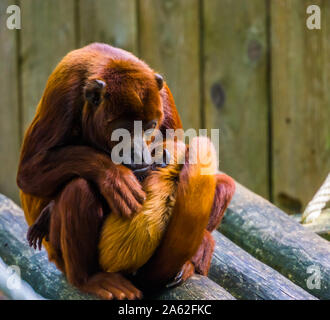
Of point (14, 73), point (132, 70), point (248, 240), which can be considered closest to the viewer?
point (132, 70)

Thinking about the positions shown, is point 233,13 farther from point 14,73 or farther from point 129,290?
point 129,290

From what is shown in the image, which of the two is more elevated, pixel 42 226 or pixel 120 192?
pixel 120 192

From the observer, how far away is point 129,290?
230cm

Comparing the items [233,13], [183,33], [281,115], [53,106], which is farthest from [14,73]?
[53,106]

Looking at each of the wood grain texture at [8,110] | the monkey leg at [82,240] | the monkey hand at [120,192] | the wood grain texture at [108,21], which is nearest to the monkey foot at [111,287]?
the monkey leg at [82,240]

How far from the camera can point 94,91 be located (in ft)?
7.18

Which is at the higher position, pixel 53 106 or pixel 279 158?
pixel 53 106

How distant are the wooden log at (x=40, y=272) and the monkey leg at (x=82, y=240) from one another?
8cm

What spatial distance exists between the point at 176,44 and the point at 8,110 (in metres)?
1.31

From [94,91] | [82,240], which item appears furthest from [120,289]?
[94,91]

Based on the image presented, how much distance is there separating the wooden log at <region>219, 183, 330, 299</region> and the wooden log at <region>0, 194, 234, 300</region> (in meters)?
0.51

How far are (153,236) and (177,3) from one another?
2.59 m

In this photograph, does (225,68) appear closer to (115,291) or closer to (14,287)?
(14,287)

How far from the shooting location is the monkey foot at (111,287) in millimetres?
2273
